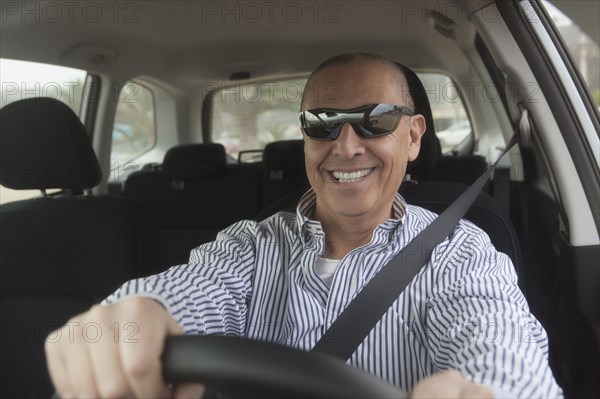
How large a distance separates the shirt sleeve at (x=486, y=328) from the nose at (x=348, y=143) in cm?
35

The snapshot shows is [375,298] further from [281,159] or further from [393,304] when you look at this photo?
[281,159]

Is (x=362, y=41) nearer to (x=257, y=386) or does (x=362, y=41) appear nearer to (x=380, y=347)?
(x=380, y=347)

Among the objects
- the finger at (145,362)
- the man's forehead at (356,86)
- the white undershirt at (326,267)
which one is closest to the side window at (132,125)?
the man's forehead at (356,86)

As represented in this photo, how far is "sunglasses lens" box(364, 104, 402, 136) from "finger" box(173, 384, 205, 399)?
83cm

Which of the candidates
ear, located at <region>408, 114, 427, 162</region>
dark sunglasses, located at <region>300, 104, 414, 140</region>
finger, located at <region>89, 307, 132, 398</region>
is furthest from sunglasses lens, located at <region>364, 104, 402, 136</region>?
finger, located at <region>89, 307, 132, 398</region>

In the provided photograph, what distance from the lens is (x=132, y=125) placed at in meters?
4.20

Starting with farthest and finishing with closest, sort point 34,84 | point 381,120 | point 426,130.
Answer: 1. point 34,84
2. point 426,130
3. point 381,120

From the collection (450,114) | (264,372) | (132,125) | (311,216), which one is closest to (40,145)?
(311,216)

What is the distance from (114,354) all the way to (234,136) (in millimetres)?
3871

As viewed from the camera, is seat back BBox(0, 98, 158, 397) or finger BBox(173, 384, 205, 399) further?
seat back BBox(0, 98, 158, 397)

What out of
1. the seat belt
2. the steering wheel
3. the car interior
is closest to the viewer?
the steering wheel

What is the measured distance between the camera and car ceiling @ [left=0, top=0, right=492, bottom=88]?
8.86 ft

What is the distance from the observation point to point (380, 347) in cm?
133

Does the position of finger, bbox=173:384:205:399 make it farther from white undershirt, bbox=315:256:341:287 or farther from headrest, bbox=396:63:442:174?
headrest, bbox=396:63:442:174
